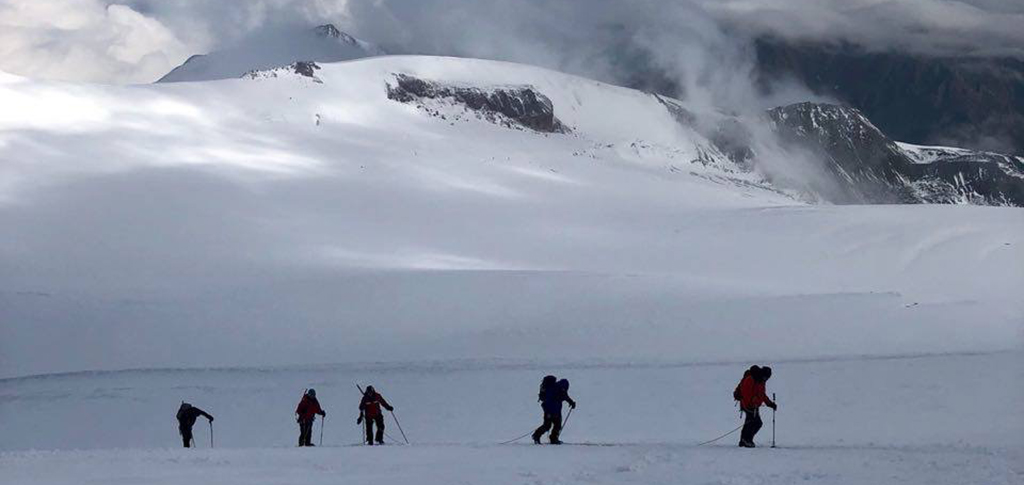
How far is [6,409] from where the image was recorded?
25.4 m

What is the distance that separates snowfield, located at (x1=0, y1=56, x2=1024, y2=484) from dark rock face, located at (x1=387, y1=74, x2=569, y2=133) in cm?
5787

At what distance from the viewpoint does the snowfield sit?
14219mm

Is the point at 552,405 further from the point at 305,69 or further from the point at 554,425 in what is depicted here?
the point at 305,69

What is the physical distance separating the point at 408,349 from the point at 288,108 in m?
72.9

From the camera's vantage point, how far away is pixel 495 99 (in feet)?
479

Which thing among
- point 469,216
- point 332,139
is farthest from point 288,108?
point 469,216

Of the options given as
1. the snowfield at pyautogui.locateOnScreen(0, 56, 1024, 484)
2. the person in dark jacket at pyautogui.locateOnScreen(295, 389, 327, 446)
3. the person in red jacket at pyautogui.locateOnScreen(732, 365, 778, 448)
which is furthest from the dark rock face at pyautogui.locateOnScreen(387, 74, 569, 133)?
the person in red jacket at pyautogui.locateOnScreen(732, 365, 778, 448)

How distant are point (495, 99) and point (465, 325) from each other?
116 m

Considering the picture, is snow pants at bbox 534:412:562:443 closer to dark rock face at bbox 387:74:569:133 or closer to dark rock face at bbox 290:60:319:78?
dark rock face at bbox 290:60:319:78

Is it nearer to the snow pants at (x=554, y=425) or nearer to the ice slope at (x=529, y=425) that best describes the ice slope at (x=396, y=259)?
the ice slope at (x=529, y=425)

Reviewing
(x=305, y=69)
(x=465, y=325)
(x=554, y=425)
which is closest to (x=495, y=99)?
(x=305, y=69)

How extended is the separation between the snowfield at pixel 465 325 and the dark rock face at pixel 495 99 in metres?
57.9

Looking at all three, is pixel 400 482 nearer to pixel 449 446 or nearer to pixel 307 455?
pixel 307 455

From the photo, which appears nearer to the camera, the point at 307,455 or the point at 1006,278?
the point at 307,455
